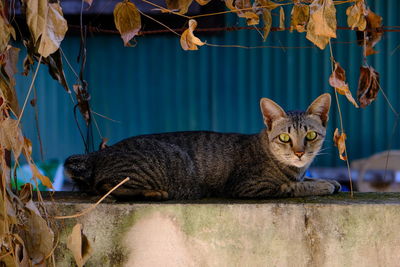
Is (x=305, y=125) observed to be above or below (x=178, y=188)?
above

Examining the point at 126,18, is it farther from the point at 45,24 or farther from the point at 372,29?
the point at 372,29

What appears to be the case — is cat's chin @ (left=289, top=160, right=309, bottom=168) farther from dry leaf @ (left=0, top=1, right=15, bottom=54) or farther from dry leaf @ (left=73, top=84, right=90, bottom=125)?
dry leaf @ (left=0, top=1, right=15, bottom=54)

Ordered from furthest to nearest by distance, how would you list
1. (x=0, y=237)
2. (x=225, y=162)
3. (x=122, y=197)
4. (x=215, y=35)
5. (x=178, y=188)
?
(x=215, y=35)
(x=225, y=162)
(x=178, y=188)
(x=122, y=197)
(x=0, y=237)

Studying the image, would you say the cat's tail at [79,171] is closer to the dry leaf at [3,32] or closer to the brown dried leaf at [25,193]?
the brown dried leaf at [25,193]

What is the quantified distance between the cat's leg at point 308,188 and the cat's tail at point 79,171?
1103mm

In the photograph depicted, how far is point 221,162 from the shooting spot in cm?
363

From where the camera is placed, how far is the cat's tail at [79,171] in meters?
3.12

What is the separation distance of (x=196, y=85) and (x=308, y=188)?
372cm

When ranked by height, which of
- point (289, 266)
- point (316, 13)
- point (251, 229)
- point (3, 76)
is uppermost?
point (316, 13)

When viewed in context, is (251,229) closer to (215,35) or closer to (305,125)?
(305,125)

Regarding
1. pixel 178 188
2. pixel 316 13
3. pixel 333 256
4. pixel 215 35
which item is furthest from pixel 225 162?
pixel 215 35

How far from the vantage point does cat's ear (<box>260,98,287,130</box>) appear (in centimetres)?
347

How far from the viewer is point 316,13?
2199 mm

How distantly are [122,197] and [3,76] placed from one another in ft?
2.84
